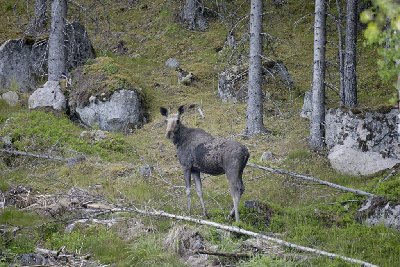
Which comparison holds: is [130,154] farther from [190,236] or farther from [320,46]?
[190,236]

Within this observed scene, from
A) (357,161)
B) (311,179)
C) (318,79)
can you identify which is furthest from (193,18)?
(311,179)

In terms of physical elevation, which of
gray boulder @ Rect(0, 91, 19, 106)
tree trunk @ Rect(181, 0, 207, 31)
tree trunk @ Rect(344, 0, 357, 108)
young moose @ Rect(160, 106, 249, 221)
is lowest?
young moose @ Rect(160, 106, 249, 221)

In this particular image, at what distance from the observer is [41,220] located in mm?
11438

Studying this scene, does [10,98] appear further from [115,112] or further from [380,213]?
[380,213]

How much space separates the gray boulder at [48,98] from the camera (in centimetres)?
2039

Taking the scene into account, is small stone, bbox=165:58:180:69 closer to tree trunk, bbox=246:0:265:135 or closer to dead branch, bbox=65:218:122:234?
tree trunk, bbox=246:0:265:135

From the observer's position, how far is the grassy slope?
10234mm

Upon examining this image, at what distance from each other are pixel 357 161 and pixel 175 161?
5.18 metres

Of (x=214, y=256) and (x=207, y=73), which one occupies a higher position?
(x=207, y=73)

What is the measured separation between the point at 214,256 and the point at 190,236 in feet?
2.56

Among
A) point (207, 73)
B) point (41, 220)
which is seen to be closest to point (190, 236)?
point (41, 220)

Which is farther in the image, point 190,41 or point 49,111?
point 190,41

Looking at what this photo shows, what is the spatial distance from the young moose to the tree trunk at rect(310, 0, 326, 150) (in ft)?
19.8

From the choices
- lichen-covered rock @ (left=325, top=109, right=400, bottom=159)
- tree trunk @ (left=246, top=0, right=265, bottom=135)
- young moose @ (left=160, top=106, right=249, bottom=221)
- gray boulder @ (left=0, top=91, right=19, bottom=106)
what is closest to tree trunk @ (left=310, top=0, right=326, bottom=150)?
lichen-covered rock @ (left=325, top=109, right=400, bottom=159)
